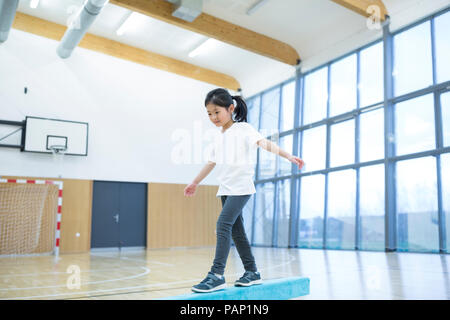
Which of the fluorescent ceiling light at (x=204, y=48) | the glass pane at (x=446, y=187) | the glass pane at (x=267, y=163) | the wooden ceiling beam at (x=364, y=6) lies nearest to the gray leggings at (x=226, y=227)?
the glass pane at (x=446, y=187)

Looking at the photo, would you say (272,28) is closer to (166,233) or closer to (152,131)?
(152,131)

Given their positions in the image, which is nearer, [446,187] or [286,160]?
[446,187]

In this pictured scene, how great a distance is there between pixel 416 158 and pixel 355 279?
472cm

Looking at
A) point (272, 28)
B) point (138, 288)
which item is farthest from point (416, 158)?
point (138, 288)

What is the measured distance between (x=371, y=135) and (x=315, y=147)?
1.54 metres

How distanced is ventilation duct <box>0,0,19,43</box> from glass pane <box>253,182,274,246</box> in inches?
279

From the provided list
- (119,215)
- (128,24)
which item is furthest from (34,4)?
(119,215)

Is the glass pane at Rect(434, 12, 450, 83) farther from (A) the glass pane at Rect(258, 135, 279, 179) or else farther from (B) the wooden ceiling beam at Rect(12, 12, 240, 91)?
(B) the wooden ceiling beam at Rect(12, 12, 240, 91)

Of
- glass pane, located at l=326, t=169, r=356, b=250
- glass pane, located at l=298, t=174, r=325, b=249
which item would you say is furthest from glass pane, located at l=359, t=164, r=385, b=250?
glass pane, located at l=298, t=174, r=325, b=249

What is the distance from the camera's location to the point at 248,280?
7.05 ft

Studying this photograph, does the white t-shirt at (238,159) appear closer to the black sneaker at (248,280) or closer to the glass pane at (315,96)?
the black sneaker at (248,280)

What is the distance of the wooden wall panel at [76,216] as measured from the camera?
29.5ft

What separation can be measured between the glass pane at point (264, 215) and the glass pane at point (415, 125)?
3868 mm

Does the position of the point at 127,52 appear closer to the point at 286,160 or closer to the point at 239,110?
the point at 286,160
